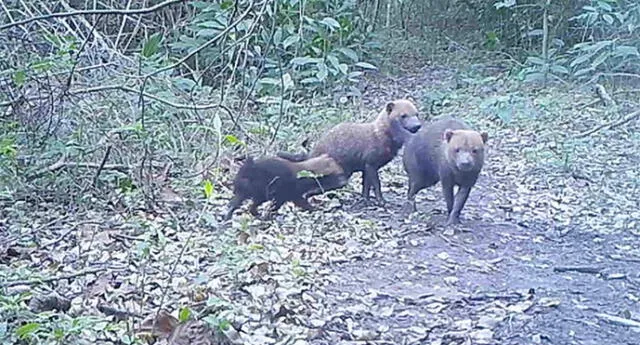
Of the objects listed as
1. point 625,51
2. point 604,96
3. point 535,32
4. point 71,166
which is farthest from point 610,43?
point 71,166

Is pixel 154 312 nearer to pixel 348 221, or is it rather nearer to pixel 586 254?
pixel 348 221

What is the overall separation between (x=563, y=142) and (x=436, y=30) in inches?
209

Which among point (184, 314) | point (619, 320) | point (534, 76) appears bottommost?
point (534, 76)

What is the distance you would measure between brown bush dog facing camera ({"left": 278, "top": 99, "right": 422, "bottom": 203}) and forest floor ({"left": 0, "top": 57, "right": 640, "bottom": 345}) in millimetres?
234

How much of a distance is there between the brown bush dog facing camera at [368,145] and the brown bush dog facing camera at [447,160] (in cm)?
13

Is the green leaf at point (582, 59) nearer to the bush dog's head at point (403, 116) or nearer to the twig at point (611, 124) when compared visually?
the twig at point (611, 124)

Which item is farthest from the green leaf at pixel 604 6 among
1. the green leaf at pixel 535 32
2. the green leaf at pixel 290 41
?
the green leaf at pixel 290 41

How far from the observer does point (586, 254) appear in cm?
→ 511

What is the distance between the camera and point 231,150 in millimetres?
6695

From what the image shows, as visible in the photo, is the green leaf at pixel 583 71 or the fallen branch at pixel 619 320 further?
the green leaf at pixel 583 71

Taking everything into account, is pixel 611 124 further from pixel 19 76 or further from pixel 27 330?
pixel 27 330

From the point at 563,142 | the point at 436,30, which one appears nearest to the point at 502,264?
the point at 563,142

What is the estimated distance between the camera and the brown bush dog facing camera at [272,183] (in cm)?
540

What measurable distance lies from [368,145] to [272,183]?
3.19 feet
